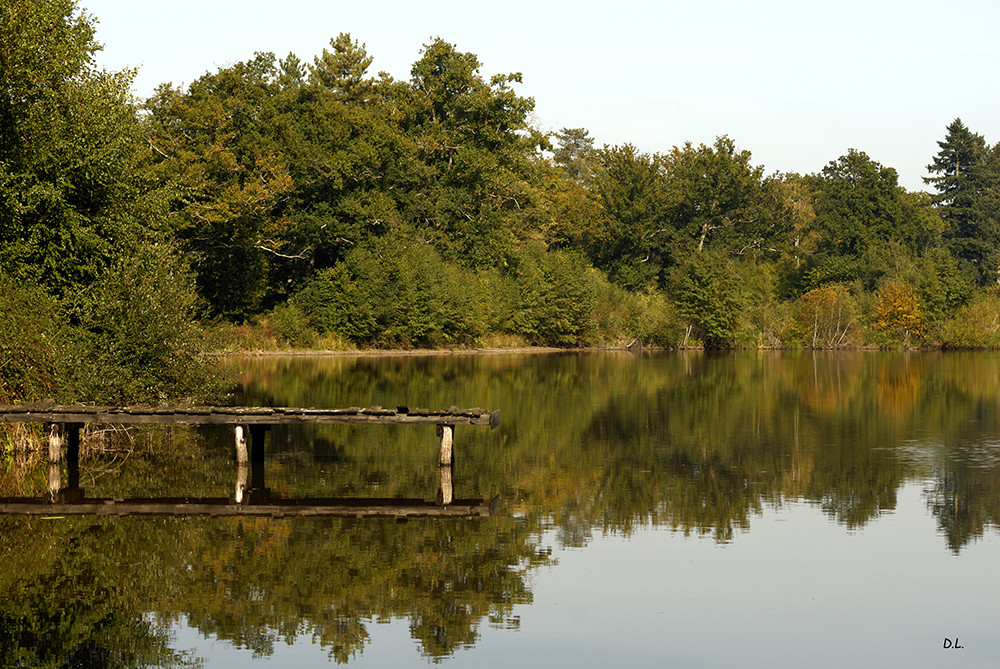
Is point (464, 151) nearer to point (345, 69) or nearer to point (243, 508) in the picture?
point (345, 69)

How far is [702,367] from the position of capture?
71.9 meters

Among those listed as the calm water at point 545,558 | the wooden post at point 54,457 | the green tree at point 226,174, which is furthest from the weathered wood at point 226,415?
the green tree at point 226,174

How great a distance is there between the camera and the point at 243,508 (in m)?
20.2

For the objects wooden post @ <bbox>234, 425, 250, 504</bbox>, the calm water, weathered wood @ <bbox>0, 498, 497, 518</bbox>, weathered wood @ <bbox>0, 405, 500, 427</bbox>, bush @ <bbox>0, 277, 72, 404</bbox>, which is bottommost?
the calm water

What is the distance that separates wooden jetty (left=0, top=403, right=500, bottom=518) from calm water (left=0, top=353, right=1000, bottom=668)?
14.8 inches

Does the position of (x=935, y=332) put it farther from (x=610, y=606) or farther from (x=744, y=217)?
(x=610, y=606)

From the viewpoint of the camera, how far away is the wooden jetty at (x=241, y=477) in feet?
65.4

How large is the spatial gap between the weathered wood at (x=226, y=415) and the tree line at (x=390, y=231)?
2.96 meters

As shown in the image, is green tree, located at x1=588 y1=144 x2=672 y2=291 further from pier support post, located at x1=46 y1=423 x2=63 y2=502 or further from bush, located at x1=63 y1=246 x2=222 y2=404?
pier support post, located at x1=46 y1=423 x2=63 y2=502

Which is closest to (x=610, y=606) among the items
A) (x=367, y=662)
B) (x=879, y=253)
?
(x=367, y=662)

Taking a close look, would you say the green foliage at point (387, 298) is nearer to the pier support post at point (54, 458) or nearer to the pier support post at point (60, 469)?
the pier support post at point (60, 469)

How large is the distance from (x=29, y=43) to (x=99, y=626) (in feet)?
66.2

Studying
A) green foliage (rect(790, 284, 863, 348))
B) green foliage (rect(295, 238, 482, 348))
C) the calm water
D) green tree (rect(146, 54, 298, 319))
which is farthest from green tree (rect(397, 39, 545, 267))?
the calm water

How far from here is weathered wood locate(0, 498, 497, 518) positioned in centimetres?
1970
